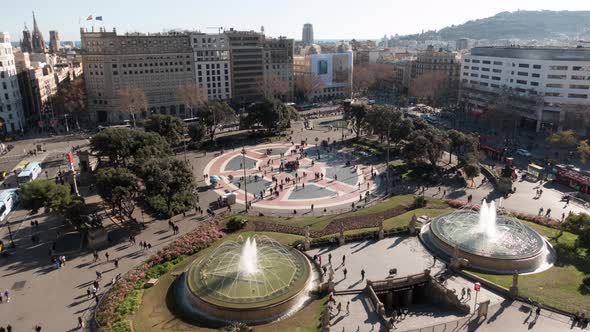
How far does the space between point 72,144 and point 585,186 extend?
101 metres

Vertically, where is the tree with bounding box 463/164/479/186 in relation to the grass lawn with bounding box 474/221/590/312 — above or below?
above

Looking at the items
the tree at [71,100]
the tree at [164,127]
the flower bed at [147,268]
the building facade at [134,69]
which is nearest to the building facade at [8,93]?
the tree at [71,100]

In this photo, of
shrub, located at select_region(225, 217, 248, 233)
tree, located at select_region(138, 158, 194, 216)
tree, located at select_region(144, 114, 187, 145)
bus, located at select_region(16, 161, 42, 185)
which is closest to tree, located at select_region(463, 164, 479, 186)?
shrub, located at select_region(225, 217, 248, 233)

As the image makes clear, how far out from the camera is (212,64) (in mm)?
134875

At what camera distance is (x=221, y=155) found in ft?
287

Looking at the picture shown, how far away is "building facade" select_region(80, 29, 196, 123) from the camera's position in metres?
117

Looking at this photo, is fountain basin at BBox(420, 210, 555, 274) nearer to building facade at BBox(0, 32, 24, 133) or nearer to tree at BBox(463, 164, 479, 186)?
tree at BBox(463, 164, 479, 186)

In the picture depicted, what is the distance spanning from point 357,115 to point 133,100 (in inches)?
2380

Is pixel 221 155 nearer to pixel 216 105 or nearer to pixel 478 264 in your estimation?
pixel 216 105

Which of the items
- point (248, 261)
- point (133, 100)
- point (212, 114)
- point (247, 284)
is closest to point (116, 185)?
point (248, 261)

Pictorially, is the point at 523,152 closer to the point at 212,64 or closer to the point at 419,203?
the point at 419,203

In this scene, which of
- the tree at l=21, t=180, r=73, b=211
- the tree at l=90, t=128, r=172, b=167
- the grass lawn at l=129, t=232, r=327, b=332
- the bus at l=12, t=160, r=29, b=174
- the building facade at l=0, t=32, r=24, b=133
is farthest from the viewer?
the building facade at l=0, t=32, r=24, b=133

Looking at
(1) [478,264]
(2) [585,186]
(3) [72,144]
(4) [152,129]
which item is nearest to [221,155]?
(4) [152,129]

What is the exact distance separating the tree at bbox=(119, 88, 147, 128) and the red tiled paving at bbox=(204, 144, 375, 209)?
125 feet
